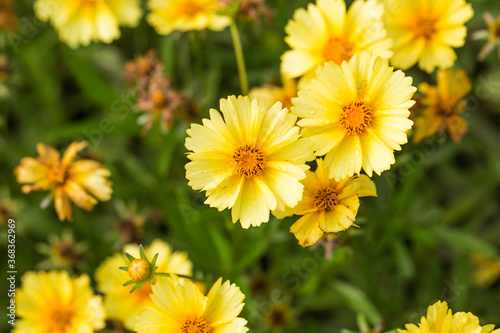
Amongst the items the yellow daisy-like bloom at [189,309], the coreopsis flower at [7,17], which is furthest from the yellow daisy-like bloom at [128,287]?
the coreopsis flower at [7,17]

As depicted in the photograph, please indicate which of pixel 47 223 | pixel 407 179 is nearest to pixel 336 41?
pixel 407 179

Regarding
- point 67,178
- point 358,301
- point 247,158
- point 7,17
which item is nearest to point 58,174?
point 67,178

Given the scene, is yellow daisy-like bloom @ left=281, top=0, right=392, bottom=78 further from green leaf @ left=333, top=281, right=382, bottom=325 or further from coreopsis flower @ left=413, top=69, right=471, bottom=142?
green leaf @ left=333, top=281, right=382, bottom=325

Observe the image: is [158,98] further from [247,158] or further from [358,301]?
[358,301]

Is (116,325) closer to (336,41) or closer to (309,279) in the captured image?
(309,279)

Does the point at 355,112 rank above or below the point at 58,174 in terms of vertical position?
below

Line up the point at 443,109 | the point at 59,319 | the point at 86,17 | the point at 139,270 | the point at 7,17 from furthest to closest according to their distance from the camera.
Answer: the point at 7,17 < the point at 86,17 < the point at 59,319 < the point at 443,109 < the point at 139,270
